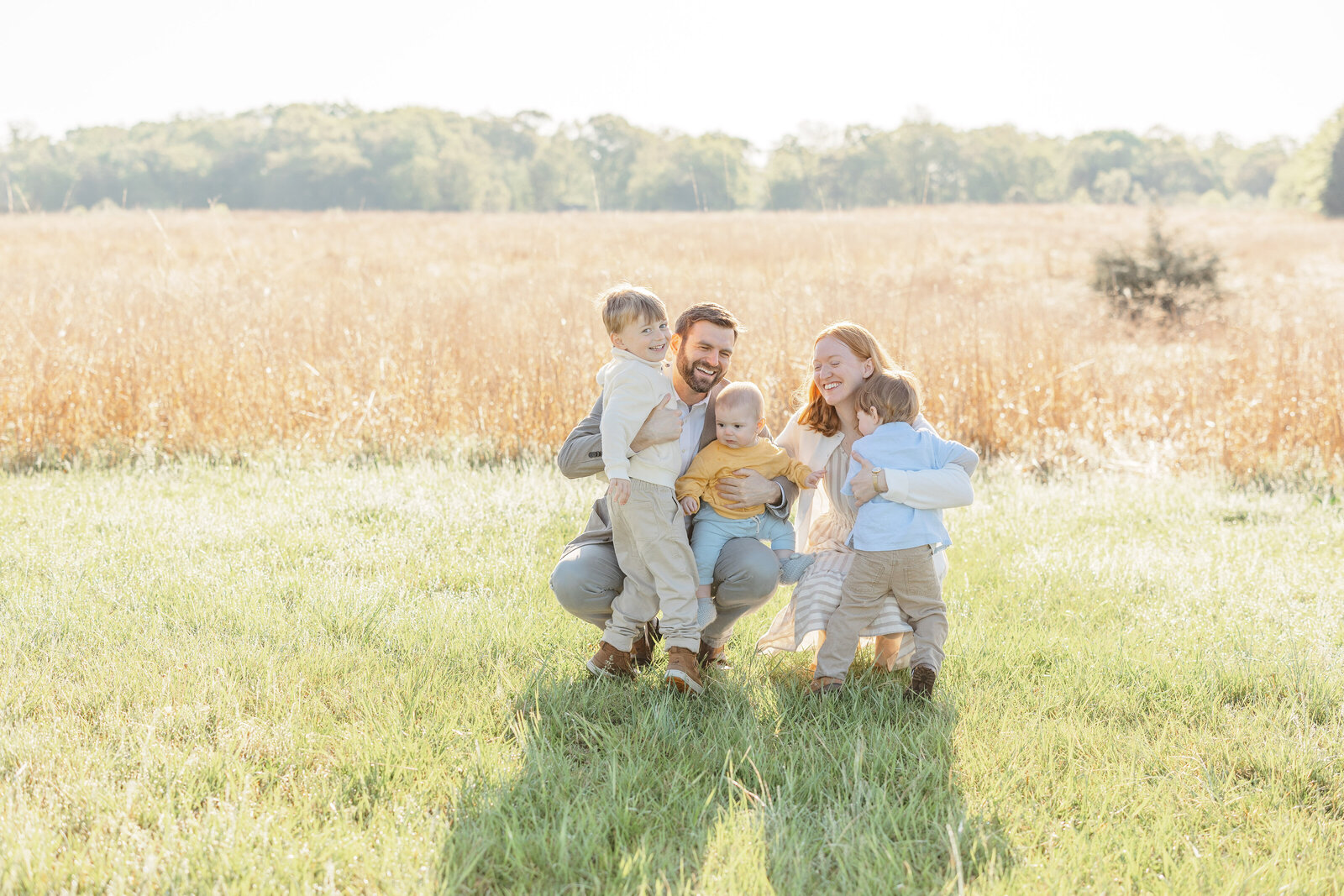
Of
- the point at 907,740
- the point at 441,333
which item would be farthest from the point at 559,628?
the point at 441,333

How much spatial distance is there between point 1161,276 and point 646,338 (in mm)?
14845

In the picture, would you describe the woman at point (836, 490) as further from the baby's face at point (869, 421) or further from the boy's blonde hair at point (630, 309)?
the boy's blonde hair at point (630, 309)

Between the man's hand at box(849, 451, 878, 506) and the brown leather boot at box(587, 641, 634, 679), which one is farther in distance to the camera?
Result: the brown leather boot at box(587, 641, 634, 679)

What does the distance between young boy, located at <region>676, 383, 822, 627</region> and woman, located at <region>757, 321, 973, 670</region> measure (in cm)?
12

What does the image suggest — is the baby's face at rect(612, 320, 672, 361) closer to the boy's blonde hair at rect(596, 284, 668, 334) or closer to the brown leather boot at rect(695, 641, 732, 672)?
the boy's blonde hair at rect(596, 284, 668, 334)

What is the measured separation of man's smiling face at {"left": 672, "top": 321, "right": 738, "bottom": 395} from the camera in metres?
3.23

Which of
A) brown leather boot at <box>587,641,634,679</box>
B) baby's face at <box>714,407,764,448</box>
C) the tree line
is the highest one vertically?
the tree line

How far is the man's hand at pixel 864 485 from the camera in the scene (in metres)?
3.00

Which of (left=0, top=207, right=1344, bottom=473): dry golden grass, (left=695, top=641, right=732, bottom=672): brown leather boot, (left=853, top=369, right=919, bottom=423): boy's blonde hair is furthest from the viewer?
(left=0, top=207, right=1344, bottom=473): dry golden grass

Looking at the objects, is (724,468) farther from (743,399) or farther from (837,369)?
(837,369)

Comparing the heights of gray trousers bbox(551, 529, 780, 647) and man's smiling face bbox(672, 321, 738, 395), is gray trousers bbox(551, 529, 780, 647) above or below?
below

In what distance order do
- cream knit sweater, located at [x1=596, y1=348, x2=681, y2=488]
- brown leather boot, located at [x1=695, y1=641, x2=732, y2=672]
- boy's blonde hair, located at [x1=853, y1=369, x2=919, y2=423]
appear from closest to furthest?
cream knit sweater, located at [x1=596, y1=348, x2=681, y2=488], boy's blonde hair, located at [x1=853, y1=369, x2=919, y2=423], brown leather boot, located at [x1=695, y1=641, x2=732, y2=672]

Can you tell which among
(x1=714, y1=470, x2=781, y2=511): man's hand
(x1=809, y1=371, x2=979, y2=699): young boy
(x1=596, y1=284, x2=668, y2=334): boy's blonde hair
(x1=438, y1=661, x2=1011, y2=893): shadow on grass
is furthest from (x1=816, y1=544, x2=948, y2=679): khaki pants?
(x1=596, y1=284, x2=668, y2=334): boy's blonde hair

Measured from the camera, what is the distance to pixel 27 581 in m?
4.03
